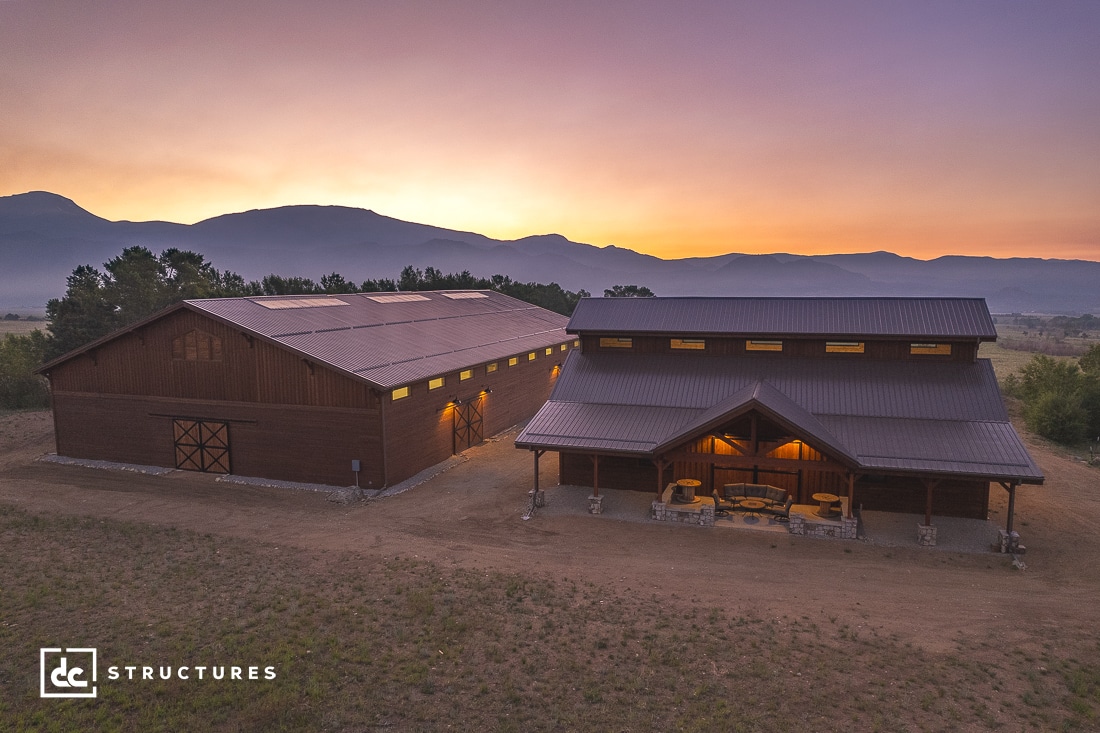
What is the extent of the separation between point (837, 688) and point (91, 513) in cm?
2533

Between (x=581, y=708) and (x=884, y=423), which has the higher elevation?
(x=884, y=423)

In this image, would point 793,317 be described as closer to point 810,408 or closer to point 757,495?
point 810,408

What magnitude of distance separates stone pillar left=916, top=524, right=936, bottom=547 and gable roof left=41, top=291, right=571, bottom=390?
19751 mm

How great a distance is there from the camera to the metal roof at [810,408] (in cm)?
1917

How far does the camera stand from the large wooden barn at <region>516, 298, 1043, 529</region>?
64.5 ft

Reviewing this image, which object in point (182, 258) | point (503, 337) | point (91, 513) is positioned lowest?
point (91, 513)

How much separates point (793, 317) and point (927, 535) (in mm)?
10578

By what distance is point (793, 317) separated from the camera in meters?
25.9

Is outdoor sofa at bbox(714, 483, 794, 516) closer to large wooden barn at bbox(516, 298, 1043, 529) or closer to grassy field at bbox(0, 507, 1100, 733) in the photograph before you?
large wooden barn at bbox(516, 298, 1043, 529)

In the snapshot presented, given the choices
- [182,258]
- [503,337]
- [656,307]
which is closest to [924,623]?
[656,307]

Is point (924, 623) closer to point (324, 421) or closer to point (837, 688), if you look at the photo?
point (837, 688)

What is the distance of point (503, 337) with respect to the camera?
41562 mm
